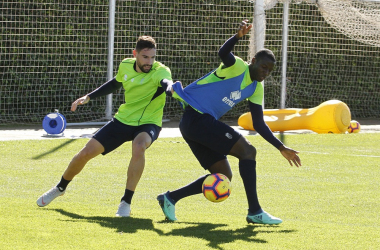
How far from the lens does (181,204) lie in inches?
259

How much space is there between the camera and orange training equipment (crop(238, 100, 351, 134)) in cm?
1256

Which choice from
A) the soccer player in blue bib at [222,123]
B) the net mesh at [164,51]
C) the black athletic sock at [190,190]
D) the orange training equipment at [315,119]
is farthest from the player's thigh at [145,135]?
→ the net mesh at [164,51]

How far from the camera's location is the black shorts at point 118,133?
6.23m

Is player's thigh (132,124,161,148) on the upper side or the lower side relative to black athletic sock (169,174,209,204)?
upper

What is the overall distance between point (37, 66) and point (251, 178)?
9.06 m

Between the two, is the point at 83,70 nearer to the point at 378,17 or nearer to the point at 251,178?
the point at 378,17

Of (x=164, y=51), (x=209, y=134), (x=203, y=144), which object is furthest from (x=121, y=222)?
(x=164, y=51)

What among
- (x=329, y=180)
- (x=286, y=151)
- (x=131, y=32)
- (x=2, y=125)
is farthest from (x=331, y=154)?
(x=2, y=125)

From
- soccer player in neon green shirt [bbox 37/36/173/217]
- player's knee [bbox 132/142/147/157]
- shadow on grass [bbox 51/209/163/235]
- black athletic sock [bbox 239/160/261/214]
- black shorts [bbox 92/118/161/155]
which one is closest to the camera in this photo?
shadow on grass [bbox 51/209/163/235]

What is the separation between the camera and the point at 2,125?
43.3ft

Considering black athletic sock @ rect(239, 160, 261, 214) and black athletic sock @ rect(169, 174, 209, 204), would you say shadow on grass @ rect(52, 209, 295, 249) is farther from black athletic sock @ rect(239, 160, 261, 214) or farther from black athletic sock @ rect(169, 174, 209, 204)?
black athletic sock @ rect(169, 174, 209, 204)

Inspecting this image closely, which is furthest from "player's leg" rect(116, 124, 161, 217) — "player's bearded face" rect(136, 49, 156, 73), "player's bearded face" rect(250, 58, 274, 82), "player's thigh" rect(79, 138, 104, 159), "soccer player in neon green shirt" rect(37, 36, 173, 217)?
"player's bearded face" rect(250, 58, 274, 82)

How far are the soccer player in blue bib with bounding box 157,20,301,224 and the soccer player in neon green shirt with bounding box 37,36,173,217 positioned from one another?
471 mm

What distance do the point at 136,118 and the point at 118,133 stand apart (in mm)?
256
